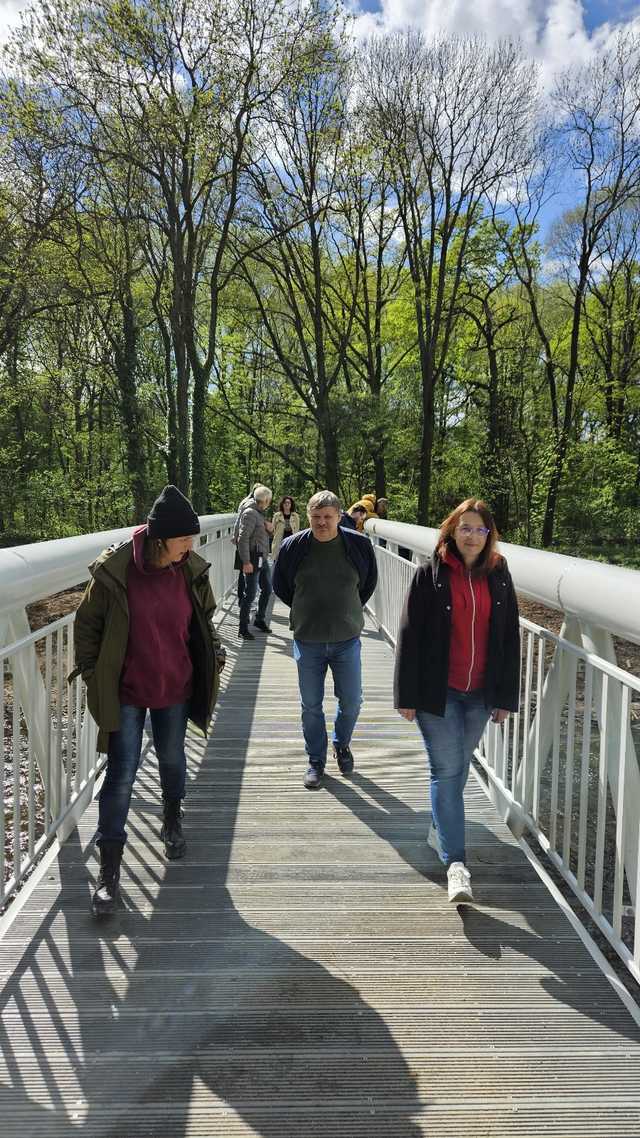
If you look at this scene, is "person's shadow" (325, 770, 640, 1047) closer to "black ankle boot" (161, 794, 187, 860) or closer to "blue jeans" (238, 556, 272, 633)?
"black ankle boot" (161, 794, 187, 860)

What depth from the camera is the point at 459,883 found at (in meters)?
2.97

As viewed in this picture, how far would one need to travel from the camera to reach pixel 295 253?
2361 centimetres

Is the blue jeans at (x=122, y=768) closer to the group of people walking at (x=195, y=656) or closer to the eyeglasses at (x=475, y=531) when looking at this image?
the group of people walking at (x=195, y=656)

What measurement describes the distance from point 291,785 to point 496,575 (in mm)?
1879

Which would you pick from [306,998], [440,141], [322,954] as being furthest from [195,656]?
[440,141]

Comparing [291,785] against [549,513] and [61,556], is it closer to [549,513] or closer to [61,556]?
[61,556]

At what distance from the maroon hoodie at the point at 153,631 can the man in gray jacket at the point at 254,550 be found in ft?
16.0

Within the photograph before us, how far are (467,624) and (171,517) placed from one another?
1229mm

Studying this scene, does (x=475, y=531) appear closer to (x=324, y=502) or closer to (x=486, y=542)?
(x=486, y=542)

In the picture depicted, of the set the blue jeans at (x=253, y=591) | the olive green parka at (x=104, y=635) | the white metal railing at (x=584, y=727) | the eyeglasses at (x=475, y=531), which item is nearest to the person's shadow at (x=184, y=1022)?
the olive green parka at (x=104, y=635)

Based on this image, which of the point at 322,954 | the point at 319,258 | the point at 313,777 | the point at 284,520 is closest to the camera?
the point at 322,954

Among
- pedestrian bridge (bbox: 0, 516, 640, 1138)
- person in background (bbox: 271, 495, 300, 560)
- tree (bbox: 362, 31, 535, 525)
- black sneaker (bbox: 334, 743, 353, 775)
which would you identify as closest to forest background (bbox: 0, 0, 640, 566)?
tree (bbox: 362, 31, 535, 525)

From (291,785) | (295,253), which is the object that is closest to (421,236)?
(295,253)

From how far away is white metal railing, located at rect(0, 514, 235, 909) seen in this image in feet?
8.50
